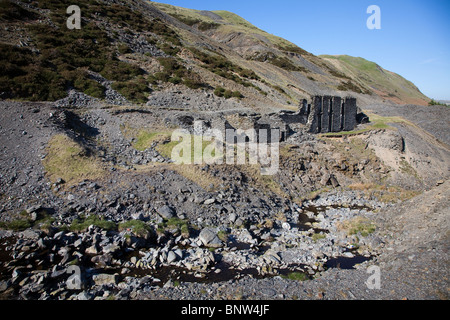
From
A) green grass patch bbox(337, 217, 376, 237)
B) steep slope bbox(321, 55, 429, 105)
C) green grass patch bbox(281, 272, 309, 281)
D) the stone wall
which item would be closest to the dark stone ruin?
the stone wall

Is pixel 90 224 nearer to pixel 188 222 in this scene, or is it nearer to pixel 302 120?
pixel 188 222

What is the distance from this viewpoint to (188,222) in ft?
51.9

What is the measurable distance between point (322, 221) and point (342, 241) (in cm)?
301

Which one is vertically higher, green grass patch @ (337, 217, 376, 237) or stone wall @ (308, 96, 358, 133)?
stone wall @ (308, 96, 358, 133)

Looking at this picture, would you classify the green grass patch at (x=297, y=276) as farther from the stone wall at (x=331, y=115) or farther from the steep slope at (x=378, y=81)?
the steep slope at (x=378, y=81)

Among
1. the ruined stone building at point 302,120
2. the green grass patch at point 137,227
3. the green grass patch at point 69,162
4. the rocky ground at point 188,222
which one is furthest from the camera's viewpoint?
the ruined stone building at point 302,120

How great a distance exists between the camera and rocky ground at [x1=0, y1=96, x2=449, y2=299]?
10.6 meters

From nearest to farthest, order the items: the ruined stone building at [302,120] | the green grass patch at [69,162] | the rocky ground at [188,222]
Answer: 1. the rocky ground at [188,222]
2. the green grass patch at [69,162]
3. the ruined stone building at [302,120]

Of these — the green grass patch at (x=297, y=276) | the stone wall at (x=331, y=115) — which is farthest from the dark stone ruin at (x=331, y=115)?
the green grass patch at (x=297, y=276)

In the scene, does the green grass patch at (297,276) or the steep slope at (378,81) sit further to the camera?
the steep slope at (378,81)

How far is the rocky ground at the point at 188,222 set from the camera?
34.7 ft

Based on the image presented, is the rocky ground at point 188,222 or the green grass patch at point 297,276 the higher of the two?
the rocky ground at point 188,222

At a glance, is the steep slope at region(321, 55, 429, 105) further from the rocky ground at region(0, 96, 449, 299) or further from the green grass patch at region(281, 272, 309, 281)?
the green grass patch at region(281, 272, 309, 281)

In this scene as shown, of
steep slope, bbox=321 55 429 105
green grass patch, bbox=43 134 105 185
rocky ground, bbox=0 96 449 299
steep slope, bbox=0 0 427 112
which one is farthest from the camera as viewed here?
steep slope, bbox=321 55 429 105
